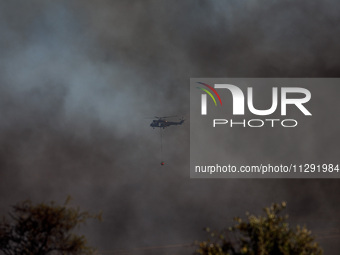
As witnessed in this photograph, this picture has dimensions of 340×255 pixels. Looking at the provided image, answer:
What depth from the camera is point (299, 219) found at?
163250 millimetres

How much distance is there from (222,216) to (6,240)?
147 meters

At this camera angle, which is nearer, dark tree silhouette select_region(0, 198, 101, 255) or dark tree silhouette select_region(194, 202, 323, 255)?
dark tree silhouette select_region(194, 202, 323, 255)

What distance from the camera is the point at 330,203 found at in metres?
189

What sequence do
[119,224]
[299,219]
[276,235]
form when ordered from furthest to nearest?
[119,224] < [299,219] < [276,235]

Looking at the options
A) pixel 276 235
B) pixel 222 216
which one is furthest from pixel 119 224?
pixel 276 235

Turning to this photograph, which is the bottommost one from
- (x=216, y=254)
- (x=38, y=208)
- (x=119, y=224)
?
(x=216, y=254)

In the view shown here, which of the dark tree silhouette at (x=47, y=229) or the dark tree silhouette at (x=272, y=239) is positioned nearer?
the dark tree silhouette at (x=272, y=239)

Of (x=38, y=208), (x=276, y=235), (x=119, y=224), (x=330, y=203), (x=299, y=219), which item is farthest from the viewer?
(x=330, y=203)

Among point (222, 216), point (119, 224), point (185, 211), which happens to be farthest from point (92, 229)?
point (222, 216)

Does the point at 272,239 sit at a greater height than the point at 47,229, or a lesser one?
lesser

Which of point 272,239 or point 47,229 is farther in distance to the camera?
point 47,229

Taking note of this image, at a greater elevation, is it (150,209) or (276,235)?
(150,209)

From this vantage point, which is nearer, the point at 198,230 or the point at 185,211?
the point at 198,230

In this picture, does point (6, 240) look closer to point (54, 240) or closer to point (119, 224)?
point (54, 240)
